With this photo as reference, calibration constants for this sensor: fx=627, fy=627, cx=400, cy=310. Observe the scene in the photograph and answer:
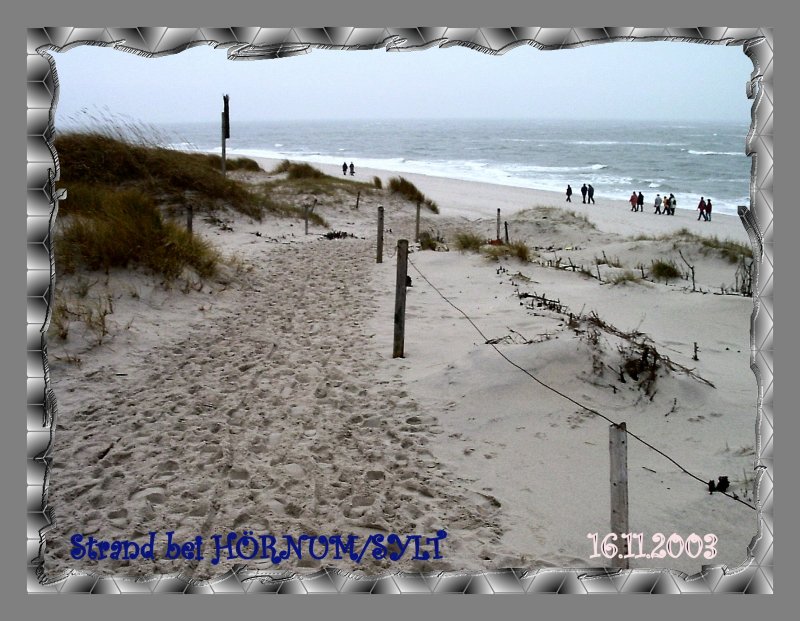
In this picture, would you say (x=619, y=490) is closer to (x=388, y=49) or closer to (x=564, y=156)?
(x=388, y=49)

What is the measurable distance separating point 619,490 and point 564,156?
57.1 metres

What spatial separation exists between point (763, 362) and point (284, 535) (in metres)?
2.59

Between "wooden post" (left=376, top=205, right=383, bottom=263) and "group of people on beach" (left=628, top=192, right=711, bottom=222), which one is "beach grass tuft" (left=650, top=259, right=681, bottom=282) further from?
"group of people on beach" (left=628, top=192, right=711, bottom=222)

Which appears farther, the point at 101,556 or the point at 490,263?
the point at 490,263

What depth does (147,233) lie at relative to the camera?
796 cm

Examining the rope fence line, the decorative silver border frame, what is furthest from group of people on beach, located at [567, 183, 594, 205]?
the decorative silver border frame

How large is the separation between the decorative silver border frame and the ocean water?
12.4 meters

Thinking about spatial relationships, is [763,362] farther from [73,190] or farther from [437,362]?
[73,190]

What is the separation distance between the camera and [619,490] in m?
2.85

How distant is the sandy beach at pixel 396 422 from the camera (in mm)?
3457

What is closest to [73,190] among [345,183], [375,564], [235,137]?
[375,564]

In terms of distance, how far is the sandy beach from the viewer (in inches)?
136

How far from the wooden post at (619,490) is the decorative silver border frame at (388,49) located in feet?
0.37

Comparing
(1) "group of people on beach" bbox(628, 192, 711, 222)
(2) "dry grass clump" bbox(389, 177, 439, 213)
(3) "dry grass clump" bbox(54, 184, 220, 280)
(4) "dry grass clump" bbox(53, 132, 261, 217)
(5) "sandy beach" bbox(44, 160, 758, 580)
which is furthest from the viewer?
(1) "group of people on beach" bbox(628, 192, 711, 222)
